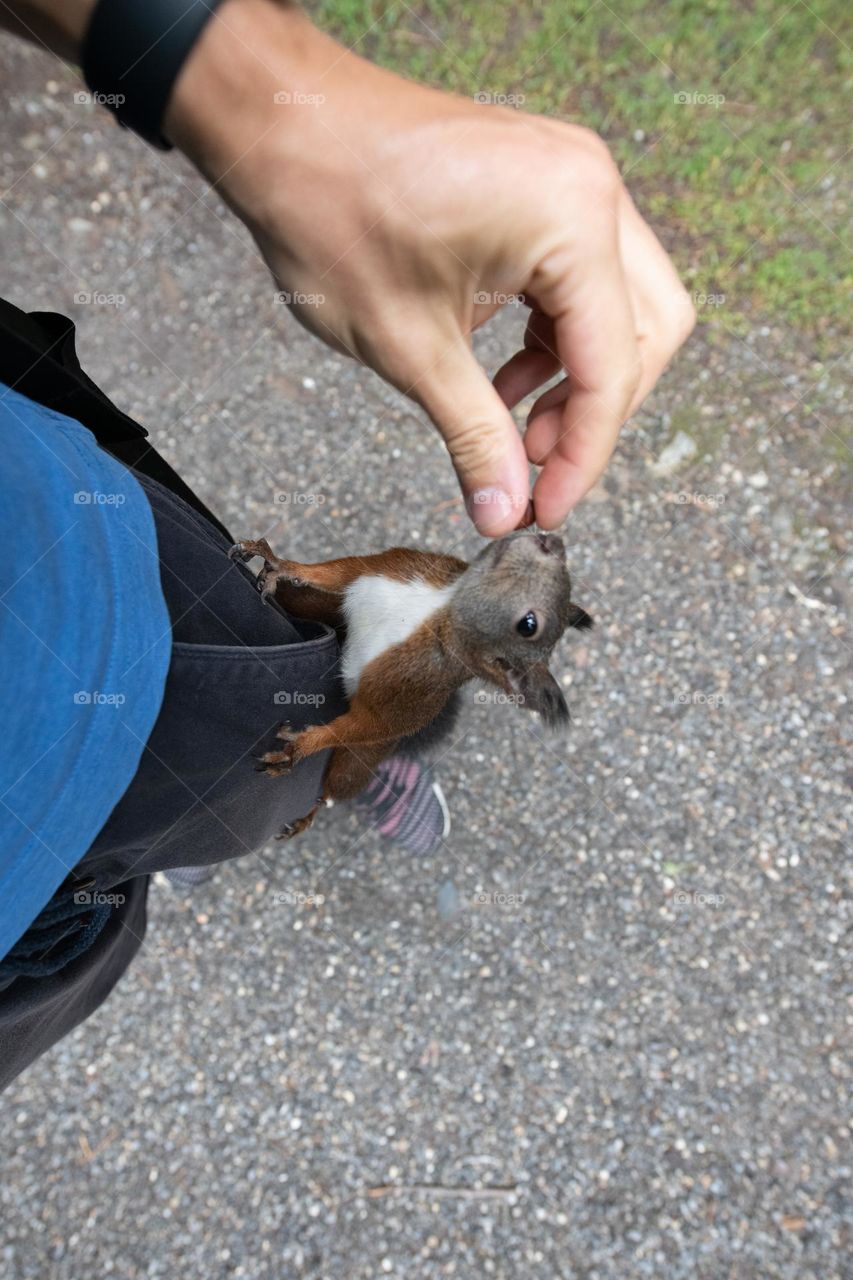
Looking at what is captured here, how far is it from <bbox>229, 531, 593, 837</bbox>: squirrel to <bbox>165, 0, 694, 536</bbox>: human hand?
50cm

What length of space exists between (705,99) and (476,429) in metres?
3.10

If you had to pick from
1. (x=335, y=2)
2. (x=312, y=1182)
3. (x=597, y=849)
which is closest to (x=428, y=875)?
(x=597, y=849)

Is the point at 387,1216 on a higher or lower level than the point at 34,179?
lower

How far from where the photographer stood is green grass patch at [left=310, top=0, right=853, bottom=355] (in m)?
3.82

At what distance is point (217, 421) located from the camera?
379 cm

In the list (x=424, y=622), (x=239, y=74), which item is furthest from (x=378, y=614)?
(x=239, y=74)

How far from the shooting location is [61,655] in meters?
1.49

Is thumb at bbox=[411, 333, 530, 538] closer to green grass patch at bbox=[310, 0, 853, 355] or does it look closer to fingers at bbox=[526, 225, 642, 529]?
fingers at bbox=[526, 225, 642, 529]

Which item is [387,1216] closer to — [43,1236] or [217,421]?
[43,1236]

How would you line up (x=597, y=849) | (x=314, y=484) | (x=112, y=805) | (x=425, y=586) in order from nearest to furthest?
(x=112, y=805)
(x=425, y=586)
(x=597, y=849)
(x=314, y=484)

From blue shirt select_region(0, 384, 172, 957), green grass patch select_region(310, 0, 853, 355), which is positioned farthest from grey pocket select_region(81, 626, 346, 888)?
green grass patch select_region(310, 0, 853, 355)

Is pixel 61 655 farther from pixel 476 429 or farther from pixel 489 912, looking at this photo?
pixel 489 912

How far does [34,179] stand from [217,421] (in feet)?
4.53

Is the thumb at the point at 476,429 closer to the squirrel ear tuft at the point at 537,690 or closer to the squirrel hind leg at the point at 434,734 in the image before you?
the squirrel ear tuft at the point at 537,690
